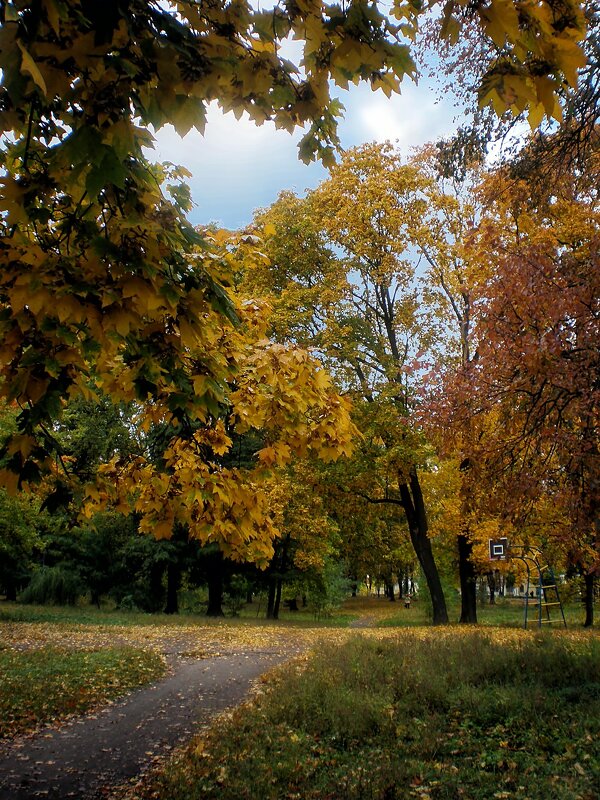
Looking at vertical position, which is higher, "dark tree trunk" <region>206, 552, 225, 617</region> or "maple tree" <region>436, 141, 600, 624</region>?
"maple tree" <region>436, 141, 600, 624</region>

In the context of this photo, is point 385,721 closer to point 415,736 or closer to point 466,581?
point 415,736

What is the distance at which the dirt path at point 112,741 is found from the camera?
5.18 m

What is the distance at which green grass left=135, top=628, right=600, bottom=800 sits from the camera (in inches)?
180

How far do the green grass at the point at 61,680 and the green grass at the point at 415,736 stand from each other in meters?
2.39

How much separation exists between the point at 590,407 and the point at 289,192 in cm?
1766

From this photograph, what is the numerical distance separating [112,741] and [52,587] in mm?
24361

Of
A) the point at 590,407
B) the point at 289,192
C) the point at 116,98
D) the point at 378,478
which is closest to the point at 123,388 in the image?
the point at 116,98

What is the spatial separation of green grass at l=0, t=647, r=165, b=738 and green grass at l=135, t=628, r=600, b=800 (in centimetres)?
239

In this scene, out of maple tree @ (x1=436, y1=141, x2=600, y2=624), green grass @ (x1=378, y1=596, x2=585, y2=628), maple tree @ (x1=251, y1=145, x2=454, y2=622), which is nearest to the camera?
maple tree @ (x1=436, y1=141, x2=600, y2=624)

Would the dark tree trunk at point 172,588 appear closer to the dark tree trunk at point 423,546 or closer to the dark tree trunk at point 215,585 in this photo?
the dark tree trunk at point 215,585

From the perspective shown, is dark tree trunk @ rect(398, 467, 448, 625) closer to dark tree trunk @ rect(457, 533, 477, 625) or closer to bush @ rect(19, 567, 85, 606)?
dark tree trunk @ rect(457, 533, 477, 625)

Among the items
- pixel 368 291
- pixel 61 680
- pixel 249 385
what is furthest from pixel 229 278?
pixel 368 291

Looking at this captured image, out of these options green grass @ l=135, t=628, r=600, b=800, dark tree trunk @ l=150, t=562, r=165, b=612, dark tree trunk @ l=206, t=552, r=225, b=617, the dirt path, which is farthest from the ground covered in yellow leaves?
dark tree trunk @ l=150, t=562, r=165, b=612

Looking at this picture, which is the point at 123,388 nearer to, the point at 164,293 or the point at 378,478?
the point at 164,293
